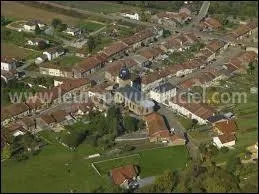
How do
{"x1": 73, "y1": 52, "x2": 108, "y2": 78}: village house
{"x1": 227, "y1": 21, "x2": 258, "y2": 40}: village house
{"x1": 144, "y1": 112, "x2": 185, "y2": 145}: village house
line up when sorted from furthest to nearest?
1. {"x1": 227, "y1": 21, "x2": 258, "y2": 40}: village house
2. {"x1": 73, "y1": 52, "x2": 108, "y2": 78}: village house
3. {"x1": 144, "y1": 112, "x2": 185, "y2": 145}: village house

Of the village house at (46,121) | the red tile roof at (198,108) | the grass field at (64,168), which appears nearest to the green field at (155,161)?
the grass field at (64,168)

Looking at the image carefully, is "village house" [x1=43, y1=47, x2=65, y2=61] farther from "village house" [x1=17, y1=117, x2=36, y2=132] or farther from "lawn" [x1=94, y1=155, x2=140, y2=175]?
"lawn" [x1=94, y1=155, x2=140, y2=175]

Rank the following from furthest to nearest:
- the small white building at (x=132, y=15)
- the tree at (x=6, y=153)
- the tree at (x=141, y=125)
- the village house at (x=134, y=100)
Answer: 1. the small white building at (x=132, y=15)
2. the village house at (x=134, y=100)
3. the tree at (x=141, y=125)
4. the tree at (x=6, y=153)

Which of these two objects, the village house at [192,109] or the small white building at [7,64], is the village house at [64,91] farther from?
the village house at [192,109]

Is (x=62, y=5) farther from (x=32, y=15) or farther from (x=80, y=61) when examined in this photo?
(x=80, y=61)

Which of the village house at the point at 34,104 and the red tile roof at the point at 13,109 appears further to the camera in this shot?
the village house at the point at 34,104

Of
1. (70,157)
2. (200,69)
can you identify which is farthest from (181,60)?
(70,157)

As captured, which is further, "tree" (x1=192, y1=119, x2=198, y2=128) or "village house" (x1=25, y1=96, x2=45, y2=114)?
"village house" (x1=25, y1=96, x2=45, y2=114)

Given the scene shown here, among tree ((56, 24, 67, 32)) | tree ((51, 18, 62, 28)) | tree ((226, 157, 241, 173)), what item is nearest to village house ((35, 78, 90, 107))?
tree ((56, 24, 67, 32))
